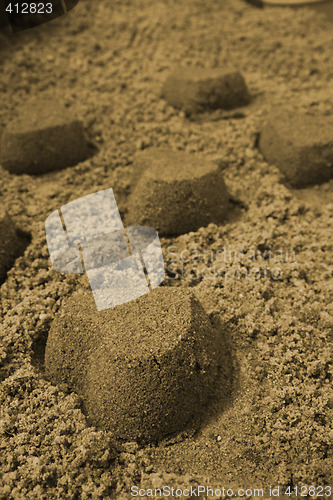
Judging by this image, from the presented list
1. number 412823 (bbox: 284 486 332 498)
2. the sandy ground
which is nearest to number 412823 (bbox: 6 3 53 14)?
the sandy ground

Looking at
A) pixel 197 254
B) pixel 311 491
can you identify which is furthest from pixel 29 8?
pixel 311 491

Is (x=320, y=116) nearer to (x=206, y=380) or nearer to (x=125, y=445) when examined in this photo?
(x=206, y=380)

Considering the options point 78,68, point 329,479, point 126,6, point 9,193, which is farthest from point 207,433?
point 126,6

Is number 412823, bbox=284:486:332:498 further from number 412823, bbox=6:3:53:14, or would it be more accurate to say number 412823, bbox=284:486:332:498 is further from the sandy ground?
number 412823, bbox=6:3:53:14

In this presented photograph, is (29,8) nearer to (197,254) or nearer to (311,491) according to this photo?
(197,254)

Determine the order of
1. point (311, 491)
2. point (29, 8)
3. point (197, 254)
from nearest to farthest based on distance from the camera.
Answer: point (311, 491) → point (29, 8) → point (197, 254)

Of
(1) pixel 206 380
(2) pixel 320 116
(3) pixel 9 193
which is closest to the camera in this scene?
(1) pixel 206 380
